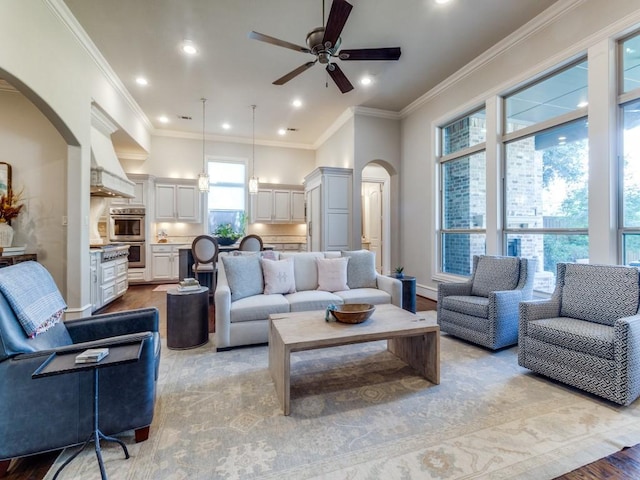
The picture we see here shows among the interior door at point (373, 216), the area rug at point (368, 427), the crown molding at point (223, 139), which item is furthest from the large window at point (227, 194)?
the area rug at point (368, 427)

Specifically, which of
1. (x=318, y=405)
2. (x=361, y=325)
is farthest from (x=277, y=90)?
(x=318, y=405)

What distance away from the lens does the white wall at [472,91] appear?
9.49ft

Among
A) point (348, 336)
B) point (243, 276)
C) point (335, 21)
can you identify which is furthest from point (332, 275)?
point (335, 21)

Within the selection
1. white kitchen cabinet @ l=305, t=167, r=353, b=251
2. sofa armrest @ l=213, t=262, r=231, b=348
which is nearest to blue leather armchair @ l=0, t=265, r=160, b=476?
sofa armrest @ l=213, t=262, r=231, b=348

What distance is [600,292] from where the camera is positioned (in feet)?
A: 7.76

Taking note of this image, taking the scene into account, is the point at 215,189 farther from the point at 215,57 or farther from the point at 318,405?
the point at 318,405

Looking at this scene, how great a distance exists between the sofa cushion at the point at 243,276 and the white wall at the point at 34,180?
2.51 m

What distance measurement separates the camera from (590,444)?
162cm

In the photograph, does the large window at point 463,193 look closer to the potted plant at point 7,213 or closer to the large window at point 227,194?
the large window at point 227,194

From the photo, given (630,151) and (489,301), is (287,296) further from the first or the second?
(630,151)

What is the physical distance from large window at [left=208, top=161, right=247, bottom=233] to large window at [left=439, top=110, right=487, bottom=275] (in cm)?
483

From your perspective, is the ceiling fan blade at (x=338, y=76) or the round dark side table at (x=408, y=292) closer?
the ceiling fan blade at (x=338, y=76)

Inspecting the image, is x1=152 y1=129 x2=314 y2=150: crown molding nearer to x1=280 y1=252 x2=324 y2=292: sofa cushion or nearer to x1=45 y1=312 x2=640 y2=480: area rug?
x1=280 y1=252 x2=324 y2=292: sofa cushion

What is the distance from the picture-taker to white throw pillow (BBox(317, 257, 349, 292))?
364cm
